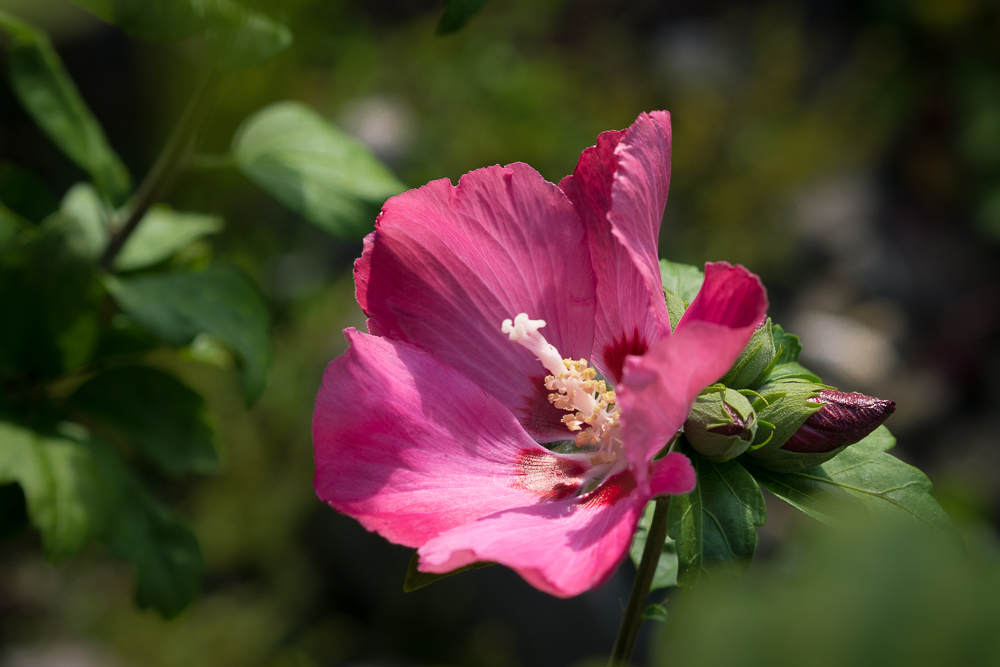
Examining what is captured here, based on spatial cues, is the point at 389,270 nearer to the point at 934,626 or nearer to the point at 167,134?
the point at 934,626

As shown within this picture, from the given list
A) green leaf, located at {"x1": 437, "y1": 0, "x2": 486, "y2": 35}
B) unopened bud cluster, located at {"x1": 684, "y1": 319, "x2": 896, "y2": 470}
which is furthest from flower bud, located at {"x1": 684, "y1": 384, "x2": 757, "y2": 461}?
green leaf, located at {"x1": 437, "y1": 0, "x2": 486, "y2": 35}

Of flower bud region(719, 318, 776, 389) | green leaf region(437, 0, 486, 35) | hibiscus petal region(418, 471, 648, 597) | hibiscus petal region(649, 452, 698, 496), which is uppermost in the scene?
green leaf region(437, 0, 486, 35)

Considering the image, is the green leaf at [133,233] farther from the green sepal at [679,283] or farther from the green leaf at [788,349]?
the green leaf at [788,349]

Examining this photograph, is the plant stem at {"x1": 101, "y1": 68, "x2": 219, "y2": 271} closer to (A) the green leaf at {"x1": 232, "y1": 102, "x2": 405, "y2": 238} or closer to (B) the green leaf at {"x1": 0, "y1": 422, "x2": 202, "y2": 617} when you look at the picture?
(A) the green leaf at {"x1": 232, "y1": 102, "x2": 405, "y2": 238}

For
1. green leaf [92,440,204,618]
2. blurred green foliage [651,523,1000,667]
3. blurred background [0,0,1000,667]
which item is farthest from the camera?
blurred background [0,0,1000,667]

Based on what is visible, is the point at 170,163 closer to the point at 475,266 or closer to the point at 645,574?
the point at 475,266
